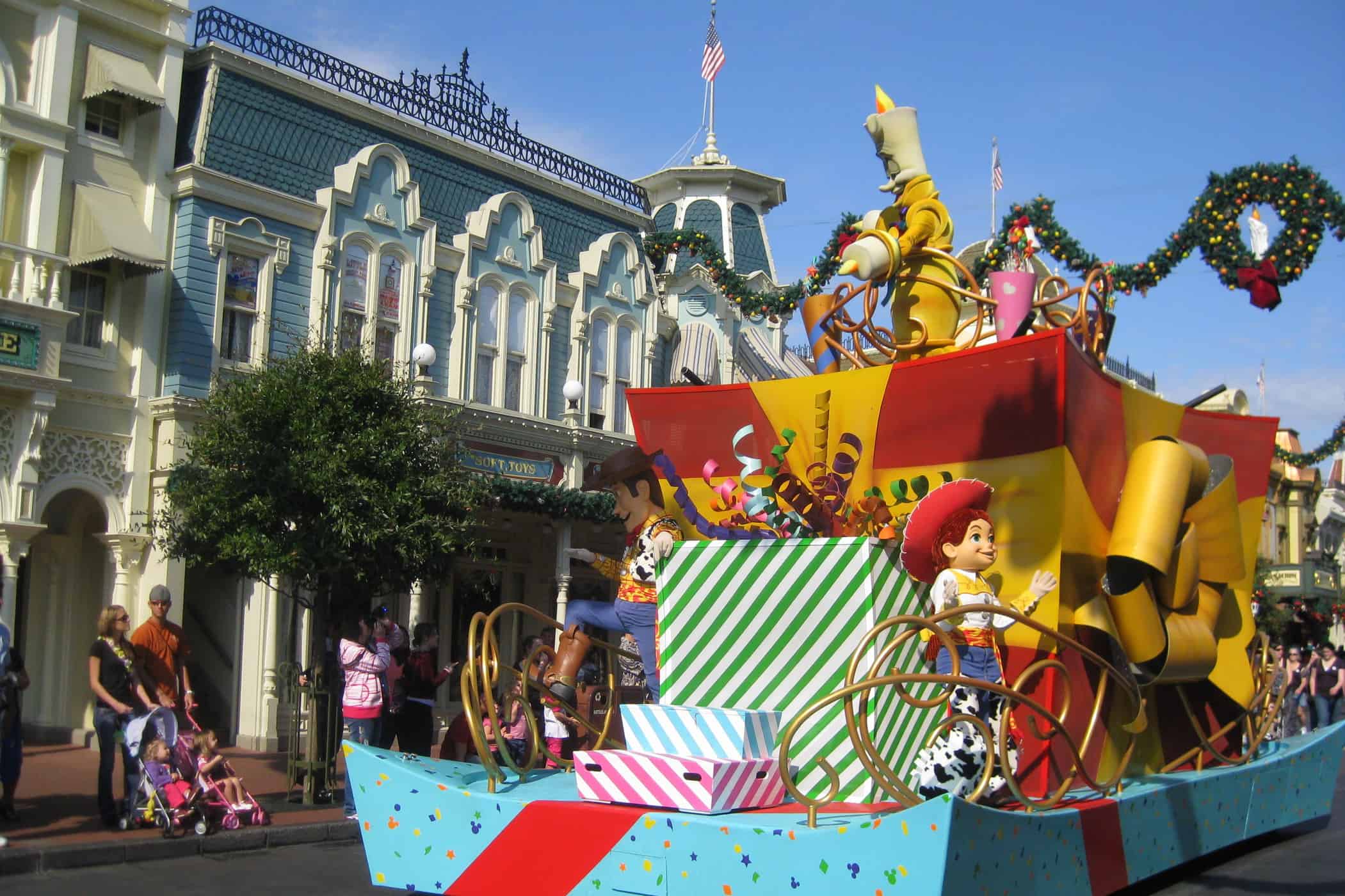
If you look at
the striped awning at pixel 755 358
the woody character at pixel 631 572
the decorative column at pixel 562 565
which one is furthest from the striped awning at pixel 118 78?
the striped awning at pixel 755 358

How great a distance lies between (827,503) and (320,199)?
12086 mm

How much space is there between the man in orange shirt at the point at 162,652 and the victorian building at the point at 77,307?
431 centimetres

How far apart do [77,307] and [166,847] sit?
8.32 metres

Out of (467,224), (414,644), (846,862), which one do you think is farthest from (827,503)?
(467,224)

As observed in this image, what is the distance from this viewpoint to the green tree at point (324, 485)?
10742 millimetres

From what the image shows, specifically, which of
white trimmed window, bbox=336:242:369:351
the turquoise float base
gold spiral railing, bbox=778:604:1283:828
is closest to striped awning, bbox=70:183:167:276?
white trimmed window, bbox=336:242:369:351

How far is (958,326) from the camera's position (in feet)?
26.2

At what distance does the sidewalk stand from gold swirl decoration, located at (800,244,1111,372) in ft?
16.9

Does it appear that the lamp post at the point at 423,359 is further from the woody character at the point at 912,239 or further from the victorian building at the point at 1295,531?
the victorian building at the point at 1295,531

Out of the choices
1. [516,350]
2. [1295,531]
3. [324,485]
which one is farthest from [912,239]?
[1295,531]

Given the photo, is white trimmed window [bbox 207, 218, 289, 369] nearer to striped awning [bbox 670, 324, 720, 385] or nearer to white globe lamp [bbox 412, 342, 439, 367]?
white globe lamp [bbox 412, 342, 439, 367]

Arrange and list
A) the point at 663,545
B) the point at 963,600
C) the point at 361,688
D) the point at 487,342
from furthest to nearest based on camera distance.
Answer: the point at 487,342 → the point at 361,688 → the point at 663,545 → the point at 963,600

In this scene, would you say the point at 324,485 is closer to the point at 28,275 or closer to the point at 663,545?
the point at 663,545

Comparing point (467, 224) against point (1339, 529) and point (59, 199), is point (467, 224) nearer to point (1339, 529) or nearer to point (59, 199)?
point (59, 199)
